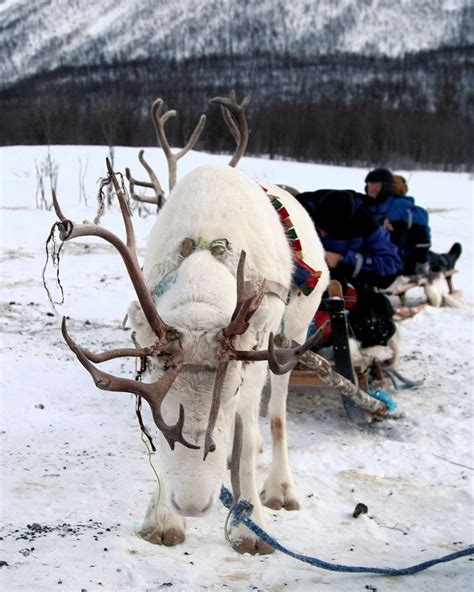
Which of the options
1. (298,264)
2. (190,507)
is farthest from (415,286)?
(190,507)

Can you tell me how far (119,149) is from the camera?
96.9 feet

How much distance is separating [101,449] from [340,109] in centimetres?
4914

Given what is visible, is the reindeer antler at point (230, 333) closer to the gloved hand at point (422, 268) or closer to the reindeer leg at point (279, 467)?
the reindeer leg at point (279, 467)

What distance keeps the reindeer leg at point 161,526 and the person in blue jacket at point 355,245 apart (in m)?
2.58

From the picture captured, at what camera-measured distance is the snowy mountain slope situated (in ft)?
278

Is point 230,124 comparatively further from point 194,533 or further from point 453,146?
point 453,146

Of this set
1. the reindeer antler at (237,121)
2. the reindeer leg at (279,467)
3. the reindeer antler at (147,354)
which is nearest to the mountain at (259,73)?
the reindeer antler at (237,121)

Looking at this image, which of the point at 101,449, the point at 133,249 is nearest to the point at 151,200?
the point at 101,449

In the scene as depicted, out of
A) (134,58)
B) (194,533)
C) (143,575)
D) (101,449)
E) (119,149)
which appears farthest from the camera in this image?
(134,58)

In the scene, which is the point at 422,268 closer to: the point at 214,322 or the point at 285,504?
the point at 285,504

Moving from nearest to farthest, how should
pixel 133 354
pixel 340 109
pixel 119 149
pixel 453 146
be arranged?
pixel 133 354, pixel 119 149, pixel 453 146, pixel 340 109

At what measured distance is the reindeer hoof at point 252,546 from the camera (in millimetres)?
3330

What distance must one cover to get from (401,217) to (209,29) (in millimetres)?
95314

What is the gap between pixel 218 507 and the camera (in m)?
3.78
